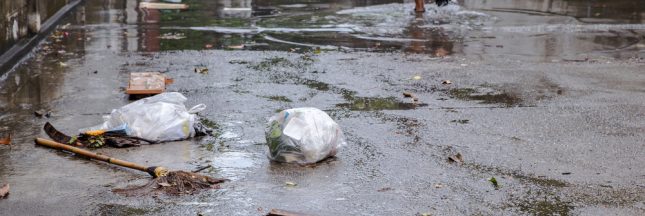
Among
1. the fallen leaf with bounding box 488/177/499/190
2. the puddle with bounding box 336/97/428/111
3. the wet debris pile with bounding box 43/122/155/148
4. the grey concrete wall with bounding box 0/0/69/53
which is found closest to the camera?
the fallen leaf with bounding box 488/177/499/190

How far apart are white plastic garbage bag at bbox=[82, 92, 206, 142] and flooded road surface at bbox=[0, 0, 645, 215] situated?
0.57 feet

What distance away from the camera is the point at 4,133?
25.4 feet

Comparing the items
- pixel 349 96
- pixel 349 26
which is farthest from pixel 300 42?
pixel 349 96

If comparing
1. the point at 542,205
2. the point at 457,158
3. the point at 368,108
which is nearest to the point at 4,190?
the point at 457,158

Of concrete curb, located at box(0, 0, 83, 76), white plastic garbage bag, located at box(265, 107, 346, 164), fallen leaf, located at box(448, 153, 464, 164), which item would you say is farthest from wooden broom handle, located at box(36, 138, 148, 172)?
concrete curb, located at box(0, 0, 83, 76)

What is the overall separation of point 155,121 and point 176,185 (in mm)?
1462

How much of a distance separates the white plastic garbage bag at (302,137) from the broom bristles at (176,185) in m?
0.67

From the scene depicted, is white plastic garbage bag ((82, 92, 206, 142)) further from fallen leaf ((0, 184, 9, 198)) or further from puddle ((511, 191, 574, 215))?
puddle ((511, 191, 574, 215))

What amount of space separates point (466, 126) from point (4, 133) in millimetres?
4114

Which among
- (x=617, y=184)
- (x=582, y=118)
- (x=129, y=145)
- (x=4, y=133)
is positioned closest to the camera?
(x=617, y=184)

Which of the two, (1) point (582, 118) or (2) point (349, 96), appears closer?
(1) point (582, 118)

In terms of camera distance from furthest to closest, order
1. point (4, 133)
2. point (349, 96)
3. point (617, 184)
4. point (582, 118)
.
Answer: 1. point (349, 96)
2. point (582, 118)
3. point (4, 133)
4. point (617, 184)

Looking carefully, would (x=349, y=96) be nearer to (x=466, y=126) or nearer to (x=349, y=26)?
(x=466, y=126)

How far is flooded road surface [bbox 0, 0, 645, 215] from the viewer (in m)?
5.96
